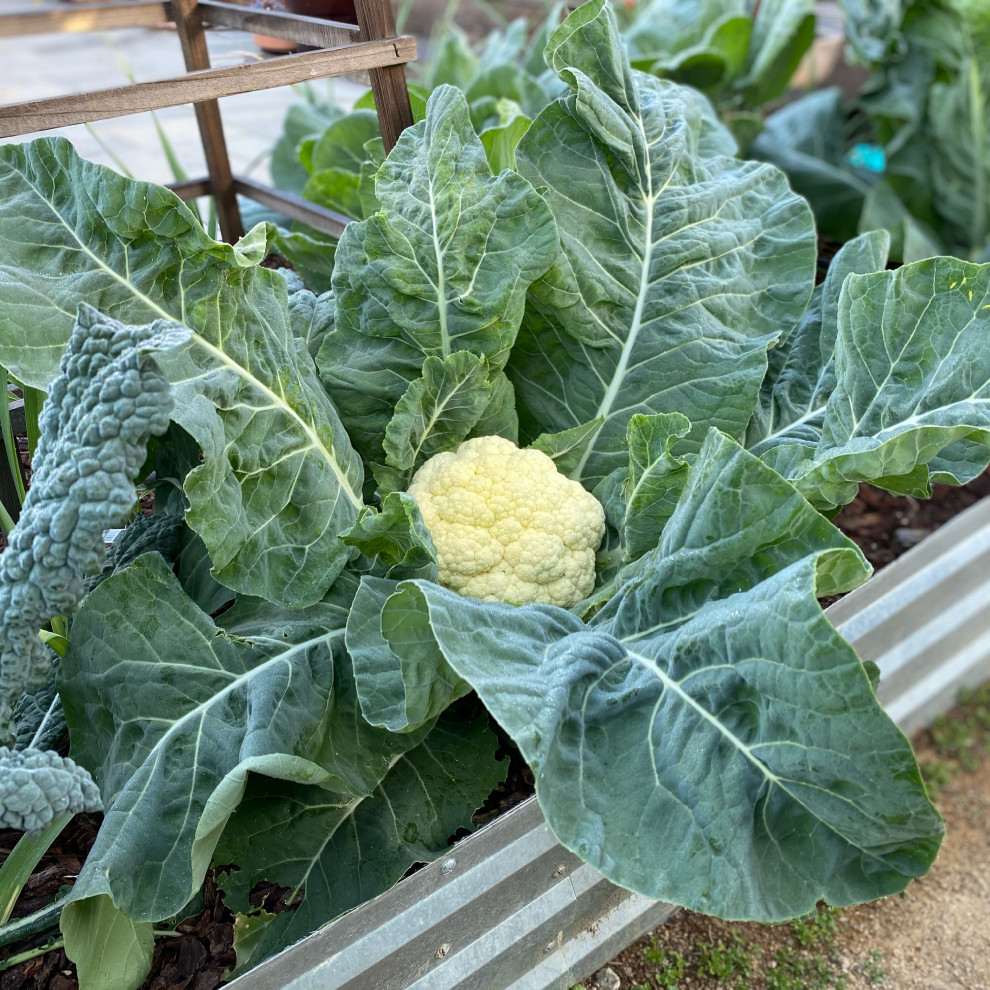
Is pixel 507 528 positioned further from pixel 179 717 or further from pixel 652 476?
pixel 179 717

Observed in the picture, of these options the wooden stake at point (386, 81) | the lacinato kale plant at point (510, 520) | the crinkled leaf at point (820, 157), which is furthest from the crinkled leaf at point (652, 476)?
the crinkled leaf at point (820, 157)

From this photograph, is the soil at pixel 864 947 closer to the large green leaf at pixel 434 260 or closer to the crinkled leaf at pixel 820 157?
the large green leaf at pixel 434 260

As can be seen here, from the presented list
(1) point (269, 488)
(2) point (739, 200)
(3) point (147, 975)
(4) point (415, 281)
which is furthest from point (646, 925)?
(2) point (739, 200)

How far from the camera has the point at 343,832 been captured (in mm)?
1089

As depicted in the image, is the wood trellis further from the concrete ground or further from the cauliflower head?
the cauliflower head

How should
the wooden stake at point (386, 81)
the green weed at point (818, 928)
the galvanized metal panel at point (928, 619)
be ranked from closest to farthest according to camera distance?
the wooden stake at point (386, 81) < the green weed at point (818, 928) < the galvanized metal panel at point (928, 619)

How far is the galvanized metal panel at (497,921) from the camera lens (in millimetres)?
935

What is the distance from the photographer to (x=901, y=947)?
1.39 meters

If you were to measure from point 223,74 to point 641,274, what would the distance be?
1.96ft

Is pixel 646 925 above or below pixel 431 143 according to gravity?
below

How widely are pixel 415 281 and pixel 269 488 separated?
33 cm

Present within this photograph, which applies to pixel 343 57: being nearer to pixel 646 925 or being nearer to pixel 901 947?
pixel 646 925

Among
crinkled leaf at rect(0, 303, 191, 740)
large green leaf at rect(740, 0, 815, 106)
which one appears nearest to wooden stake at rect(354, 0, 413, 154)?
crinkled leaf at rect(0, 303, 191, 740)

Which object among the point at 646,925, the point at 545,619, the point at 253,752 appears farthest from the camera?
the point at 646,925
